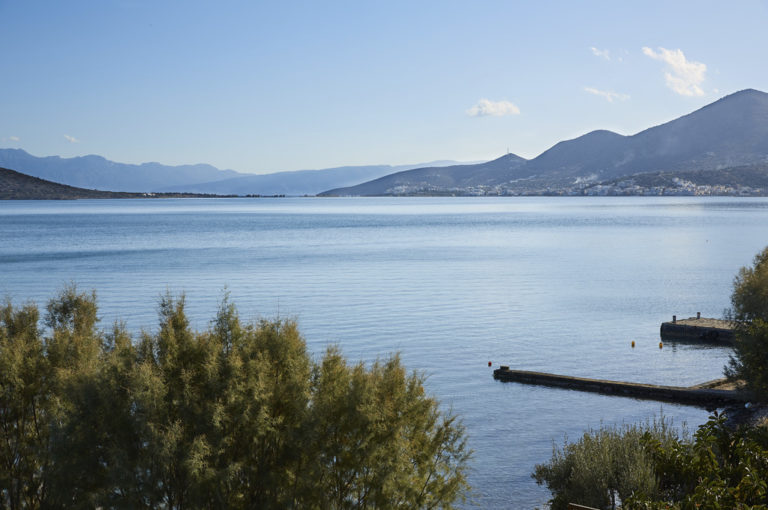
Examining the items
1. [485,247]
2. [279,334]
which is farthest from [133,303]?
[485,247]

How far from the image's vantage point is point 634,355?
49469 mm

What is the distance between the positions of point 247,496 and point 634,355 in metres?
39.2

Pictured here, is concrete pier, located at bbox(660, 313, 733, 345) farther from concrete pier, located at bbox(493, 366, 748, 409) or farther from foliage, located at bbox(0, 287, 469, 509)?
foliage, located at bbox(0, 287, 469, 509)

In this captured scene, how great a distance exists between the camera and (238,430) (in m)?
16.4

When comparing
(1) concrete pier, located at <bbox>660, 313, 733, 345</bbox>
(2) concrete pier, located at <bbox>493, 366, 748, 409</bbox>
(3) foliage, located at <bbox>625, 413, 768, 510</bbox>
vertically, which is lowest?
(2) concrete pier, located at <bbox>493, 366, 748, 409</bbox>

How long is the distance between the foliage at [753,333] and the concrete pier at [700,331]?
9.98 meters

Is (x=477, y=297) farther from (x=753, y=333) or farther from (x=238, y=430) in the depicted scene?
(x=238, y=430)

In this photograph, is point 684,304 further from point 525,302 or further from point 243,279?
point 243,279

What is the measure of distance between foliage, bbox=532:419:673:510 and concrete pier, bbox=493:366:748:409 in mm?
16266

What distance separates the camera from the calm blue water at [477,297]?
36.7 meters

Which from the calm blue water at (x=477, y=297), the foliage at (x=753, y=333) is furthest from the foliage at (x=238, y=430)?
the foliage at (x=753, y=333)

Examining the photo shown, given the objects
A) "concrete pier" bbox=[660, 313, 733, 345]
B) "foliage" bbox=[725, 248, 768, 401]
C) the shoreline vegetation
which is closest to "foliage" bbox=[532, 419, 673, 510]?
the shoreline vegetation

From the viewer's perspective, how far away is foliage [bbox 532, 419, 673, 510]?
64.1ft

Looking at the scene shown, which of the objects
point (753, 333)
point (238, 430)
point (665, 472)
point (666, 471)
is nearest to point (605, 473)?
point (665, 472)
